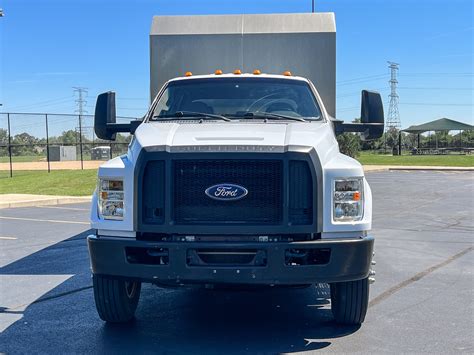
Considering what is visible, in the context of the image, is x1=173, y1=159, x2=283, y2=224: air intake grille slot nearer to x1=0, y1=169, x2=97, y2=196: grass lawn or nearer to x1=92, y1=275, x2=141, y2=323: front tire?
x1=92, y1=275, x2=141, y2=323: front tire

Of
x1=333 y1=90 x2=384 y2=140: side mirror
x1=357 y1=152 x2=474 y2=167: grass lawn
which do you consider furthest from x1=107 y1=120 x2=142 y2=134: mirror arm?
x1=357 y1=152 x2=474 y2=167: grass lawn

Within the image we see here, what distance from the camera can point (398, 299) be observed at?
5824 millimetres

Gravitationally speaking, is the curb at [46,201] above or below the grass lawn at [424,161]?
below

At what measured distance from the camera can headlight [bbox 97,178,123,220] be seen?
435 centimetres

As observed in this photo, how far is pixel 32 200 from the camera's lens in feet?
50.4

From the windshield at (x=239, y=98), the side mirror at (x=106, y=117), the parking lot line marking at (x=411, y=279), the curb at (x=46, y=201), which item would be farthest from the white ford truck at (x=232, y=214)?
the curb at (x=46, y=201)

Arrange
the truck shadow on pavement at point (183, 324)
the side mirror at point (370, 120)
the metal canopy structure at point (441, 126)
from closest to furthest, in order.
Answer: the truck shadow on pavement at point (183, 324)
the side mirror at point (370, 120)
the metal canopy structure at point (441, 126)

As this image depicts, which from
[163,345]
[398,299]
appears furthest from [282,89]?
[163,345]

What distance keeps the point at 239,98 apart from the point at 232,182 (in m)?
1.88

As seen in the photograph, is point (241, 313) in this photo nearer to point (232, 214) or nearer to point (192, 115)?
point (232, 214)

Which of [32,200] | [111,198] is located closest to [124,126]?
[111,198]

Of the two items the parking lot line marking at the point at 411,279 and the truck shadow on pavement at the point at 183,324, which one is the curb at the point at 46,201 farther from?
the parking lot line marking at the point at 411,279

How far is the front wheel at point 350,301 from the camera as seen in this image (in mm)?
4657

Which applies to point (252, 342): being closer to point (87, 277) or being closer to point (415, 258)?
point (87, 277)
